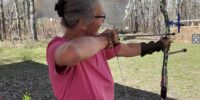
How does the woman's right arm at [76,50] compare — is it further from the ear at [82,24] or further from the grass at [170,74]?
the grass at [170,74]

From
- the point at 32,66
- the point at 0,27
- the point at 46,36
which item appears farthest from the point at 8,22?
the point at 32,66

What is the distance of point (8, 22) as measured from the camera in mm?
12273

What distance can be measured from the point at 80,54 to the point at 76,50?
0.02 metres

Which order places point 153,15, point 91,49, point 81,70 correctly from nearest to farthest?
point 91,49 < point 81,70 < point 153,15

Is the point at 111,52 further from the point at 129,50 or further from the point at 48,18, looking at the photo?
the point at 48,18

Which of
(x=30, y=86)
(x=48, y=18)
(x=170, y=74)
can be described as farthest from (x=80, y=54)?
(x=48, y=18)

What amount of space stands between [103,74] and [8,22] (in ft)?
37.3

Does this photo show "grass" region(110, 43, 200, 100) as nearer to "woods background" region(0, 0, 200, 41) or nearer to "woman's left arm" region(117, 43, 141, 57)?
"woman's left arm" region(117, 43, 141, 57)

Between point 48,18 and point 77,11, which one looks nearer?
point 77,11

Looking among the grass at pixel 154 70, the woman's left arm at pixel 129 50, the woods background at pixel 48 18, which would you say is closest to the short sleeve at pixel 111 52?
the woman's left arm at pixel 129 50

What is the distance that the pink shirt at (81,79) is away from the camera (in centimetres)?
128

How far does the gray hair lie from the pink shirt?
0.07 meters

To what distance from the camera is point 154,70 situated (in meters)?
6.62

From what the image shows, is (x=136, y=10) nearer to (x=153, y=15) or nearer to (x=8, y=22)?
(x=153, y=15)
